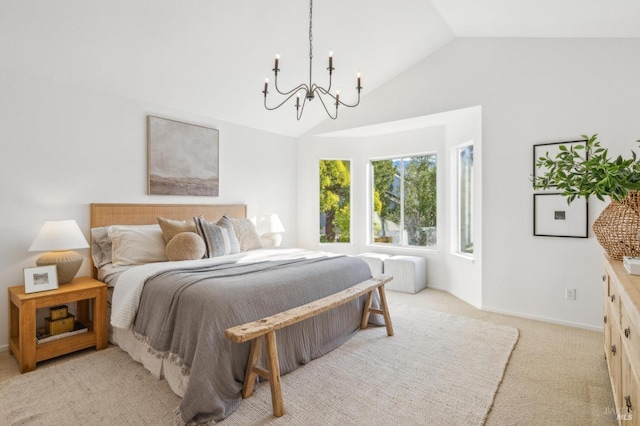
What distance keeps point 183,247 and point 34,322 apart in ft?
3.81

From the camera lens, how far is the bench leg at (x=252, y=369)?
208cm

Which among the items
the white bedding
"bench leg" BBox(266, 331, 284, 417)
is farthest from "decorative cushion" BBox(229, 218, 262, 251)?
"bench leg" BBox(266, 331, 284, 417)

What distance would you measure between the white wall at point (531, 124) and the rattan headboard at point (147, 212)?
308cm

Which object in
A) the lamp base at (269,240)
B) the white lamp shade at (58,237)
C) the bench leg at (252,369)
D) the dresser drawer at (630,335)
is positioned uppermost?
the white lamp shade at (58,237)

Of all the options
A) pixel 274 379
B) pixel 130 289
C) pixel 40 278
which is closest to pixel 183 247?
pixel 130 289

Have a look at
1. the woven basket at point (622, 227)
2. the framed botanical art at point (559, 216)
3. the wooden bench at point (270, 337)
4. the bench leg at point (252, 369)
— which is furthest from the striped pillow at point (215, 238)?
the framed botanical art at point (559, 216)

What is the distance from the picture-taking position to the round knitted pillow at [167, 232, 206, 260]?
3.14 meters

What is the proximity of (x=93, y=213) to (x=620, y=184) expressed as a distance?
13.3ft

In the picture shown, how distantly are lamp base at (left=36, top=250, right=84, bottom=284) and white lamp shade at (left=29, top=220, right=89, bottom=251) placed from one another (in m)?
0.14

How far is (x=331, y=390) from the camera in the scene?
220 cm

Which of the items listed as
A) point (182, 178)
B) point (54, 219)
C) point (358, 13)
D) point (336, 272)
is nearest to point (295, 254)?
point (336, 272)

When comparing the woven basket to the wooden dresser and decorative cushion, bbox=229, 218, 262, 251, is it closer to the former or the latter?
the wooden dresser

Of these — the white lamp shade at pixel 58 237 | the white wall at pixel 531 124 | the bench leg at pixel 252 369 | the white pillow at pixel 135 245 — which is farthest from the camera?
the white wall at pixel 531 124

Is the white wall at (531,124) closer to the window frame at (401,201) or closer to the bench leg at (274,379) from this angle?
the window frame at (401,201)
